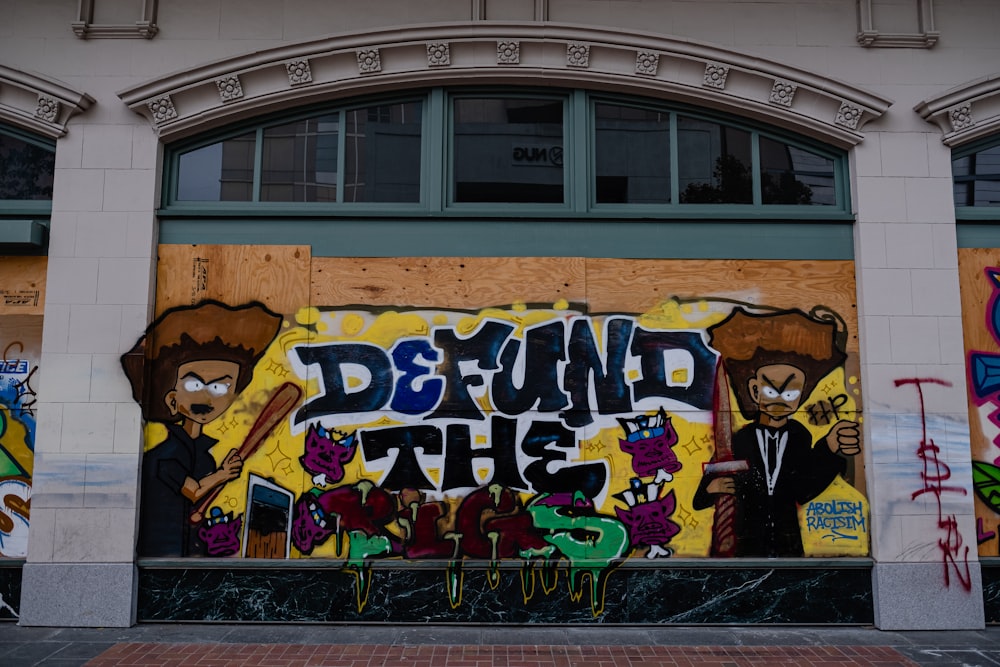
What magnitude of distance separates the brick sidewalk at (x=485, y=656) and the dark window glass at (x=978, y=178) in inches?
179

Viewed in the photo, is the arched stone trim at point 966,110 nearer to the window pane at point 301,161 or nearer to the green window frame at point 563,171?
the green window frame at point 563,171

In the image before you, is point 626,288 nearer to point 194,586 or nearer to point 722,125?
point 722,125

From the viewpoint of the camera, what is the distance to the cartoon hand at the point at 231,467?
6.60 meters

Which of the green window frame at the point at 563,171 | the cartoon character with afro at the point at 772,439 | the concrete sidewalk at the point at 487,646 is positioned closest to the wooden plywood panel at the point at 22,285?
the green window frame at the point at 563,171

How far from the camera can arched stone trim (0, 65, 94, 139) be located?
22.2ft

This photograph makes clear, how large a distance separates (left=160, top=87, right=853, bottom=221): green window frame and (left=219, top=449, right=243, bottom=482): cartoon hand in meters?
2.43

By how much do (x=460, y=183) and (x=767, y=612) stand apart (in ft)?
16.9

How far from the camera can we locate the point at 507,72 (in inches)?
274

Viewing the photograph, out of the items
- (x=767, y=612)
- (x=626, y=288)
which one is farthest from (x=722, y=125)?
(x=767, y=612)

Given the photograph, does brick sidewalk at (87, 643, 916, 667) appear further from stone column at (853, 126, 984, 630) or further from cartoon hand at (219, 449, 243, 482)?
cartoon hand at (219, 449, 243, 482)

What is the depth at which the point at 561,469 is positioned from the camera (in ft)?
21.6

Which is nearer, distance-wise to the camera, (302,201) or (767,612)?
(767,612)

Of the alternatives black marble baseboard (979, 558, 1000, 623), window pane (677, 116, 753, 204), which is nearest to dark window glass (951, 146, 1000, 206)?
window pane (677, 116, 753, 204)

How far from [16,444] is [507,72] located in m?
6.13
